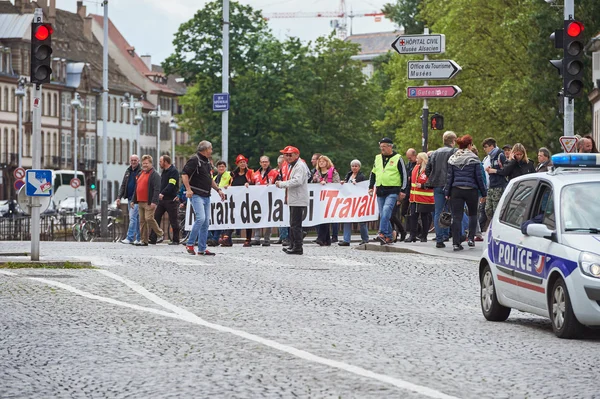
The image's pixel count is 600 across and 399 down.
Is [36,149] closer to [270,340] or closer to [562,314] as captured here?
[270,340]

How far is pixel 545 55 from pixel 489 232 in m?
44.5

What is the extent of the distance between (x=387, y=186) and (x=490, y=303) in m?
14.1

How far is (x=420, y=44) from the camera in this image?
108ft

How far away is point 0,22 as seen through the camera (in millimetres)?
121875

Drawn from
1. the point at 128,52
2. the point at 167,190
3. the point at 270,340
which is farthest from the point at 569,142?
the point at 128,52

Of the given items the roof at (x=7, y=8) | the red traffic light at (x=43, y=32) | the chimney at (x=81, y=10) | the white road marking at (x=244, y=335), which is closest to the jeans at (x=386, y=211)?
the red traffic light at (x=43, y=32)

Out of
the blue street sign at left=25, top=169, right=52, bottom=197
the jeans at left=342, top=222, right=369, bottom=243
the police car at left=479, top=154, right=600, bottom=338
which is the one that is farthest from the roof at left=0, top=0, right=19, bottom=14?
the police car at left=479, top=154, right=600, bottom=338

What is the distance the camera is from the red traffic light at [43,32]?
22.4m

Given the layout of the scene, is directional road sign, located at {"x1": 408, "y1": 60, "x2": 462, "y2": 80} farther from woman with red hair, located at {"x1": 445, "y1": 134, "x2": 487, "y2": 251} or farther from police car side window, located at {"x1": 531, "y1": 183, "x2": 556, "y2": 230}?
police car side window, located at {"x1": 531, "y1": 183, "x2": 556, "y2": 230}

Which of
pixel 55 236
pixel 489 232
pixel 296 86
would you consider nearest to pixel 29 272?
pixel 489 232

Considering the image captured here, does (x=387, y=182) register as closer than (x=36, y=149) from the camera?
No

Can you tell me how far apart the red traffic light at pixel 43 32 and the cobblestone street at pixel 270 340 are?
3580mm

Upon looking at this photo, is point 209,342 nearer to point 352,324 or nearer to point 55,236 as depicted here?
point 352,324

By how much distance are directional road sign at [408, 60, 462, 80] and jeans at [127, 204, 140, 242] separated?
6.52 m
